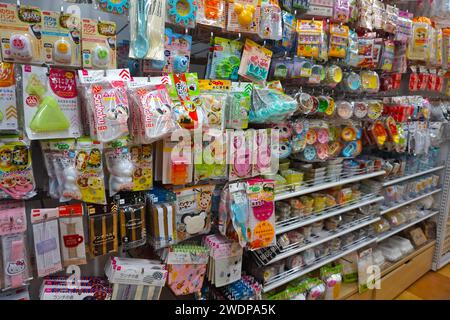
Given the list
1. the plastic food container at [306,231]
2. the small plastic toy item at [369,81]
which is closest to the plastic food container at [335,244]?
the plastic food container at [306,231]

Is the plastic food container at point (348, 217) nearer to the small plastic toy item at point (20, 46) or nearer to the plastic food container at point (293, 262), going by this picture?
the plastic food container at point (293, 262)

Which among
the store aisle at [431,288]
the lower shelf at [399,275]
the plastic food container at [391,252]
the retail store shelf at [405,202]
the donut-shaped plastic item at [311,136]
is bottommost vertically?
the store aisle at [431,288]

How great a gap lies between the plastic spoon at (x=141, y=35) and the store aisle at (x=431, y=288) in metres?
2.67

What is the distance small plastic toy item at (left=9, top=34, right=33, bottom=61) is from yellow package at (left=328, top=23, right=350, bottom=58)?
1.45 m

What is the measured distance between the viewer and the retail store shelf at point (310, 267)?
168 cm

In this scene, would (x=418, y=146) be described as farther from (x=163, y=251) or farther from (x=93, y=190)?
(x=93, y=190)

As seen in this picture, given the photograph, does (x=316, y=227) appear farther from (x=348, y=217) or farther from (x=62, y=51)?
(x=62, y=51)

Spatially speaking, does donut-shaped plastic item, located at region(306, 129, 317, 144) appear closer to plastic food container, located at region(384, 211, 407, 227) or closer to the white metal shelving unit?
plastic food container, located at region(384, 211, 407, 227)

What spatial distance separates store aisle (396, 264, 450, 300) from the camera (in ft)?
8.38

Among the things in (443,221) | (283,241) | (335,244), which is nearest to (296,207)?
(283,241)

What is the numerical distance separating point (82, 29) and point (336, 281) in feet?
6.34

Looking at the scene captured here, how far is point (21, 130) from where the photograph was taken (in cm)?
99

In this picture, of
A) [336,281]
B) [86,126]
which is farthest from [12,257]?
[336,281]

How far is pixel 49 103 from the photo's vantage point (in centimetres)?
99
